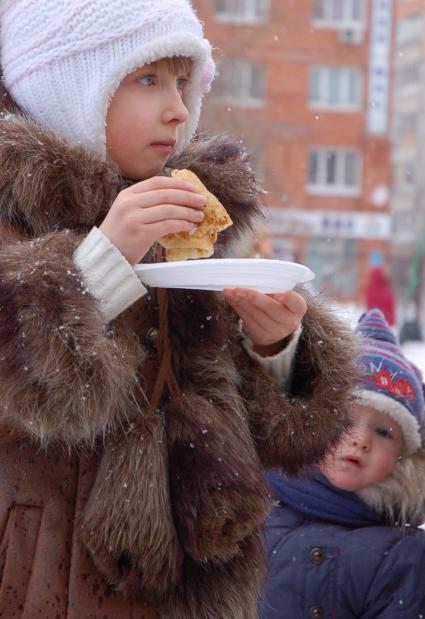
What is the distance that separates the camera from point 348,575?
2191 mm

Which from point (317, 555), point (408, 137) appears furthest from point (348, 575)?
point (408, 137)

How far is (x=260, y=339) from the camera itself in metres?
1.75

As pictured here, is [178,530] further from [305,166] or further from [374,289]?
[305,166]

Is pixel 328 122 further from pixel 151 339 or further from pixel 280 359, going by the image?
pixel 151 339

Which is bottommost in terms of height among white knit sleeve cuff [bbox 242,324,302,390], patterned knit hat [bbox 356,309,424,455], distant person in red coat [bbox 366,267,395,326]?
distant person in red coat [bbox 366,267,395,326]

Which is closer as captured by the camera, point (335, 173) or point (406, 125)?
point (335, 173)

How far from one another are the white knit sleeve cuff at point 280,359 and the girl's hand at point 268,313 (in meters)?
0.02

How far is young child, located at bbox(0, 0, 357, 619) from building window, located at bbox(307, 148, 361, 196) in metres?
28.3

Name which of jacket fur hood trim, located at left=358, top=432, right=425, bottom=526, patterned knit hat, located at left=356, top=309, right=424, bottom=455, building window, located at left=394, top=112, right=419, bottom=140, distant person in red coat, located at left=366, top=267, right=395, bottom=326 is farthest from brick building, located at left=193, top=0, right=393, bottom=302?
jacket fur hood trim, located at left=358, top=432, right=425, bottom=526

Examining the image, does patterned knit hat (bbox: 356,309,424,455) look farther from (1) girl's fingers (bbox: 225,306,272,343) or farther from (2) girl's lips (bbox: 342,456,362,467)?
(1) girl's fingers (bbox: 225,306,272,343)

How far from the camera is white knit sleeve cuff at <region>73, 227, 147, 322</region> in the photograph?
147 cm

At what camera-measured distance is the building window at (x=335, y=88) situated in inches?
1141

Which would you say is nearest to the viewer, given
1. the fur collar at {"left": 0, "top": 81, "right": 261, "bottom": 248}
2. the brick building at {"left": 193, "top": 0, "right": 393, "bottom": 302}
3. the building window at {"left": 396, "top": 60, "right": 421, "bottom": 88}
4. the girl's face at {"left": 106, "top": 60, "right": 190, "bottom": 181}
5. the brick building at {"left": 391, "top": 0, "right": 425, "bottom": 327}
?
the fur collar at {"left": 0, "top": 81, "right": 261, "bottom": 248}

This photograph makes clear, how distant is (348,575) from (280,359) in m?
0.68
